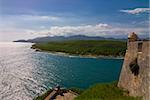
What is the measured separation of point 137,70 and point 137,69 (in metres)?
0.08

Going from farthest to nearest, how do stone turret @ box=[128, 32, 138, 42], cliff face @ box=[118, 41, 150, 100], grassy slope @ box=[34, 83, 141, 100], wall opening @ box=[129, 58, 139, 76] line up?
stone turret @ box=[128, 32, 138, 42]
grassy slope @ box=[34, 83, 141, 100]
wall opening @ box=[129, 58, 139, 76]
cliff face @ box=[118, 41, 150, 100]

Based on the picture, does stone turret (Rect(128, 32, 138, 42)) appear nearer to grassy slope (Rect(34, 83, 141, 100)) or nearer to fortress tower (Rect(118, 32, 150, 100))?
fortress tower (Rect(118, 32, 150, 100))

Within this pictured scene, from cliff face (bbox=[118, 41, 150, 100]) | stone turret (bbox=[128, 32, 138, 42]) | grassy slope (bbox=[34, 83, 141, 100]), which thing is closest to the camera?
cliff face (bbox=[118, 41, 150, 100])

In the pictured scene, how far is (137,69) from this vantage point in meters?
21.8

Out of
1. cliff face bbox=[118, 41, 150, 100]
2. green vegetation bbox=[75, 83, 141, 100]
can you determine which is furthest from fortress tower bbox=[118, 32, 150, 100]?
green vegetation bbox=[75, 83, 141, 100]

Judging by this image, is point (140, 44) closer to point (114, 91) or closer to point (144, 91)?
point (144, 91)

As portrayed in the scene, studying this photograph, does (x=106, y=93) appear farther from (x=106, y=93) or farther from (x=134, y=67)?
(x=134, y=67)

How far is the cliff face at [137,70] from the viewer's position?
19516 mm

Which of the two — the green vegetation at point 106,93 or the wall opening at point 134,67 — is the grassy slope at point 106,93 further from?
the wall opening at point 134,67

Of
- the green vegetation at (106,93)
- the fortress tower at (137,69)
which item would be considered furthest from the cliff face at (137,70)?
the green vegetation at (106,93)

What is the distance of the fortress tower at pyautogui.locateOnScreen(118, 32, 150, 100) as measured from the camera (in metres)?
19.5

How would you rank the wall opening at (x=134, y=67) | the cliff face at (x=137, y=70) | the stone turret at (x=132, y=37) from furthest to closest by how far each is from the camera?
1. the stone turret at (x=132, y=37)
2. the wall opening at (x=134, y=67)
3. the cliff face at (x=137, y=70)

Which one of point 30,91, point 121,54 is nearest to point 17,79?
point 30,91

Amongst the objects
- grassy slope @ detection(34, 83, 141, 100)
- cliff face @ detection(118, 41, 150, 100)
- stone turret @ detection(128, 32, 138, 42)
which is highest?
stone turret @ detection(128, 32, 138, 42)
